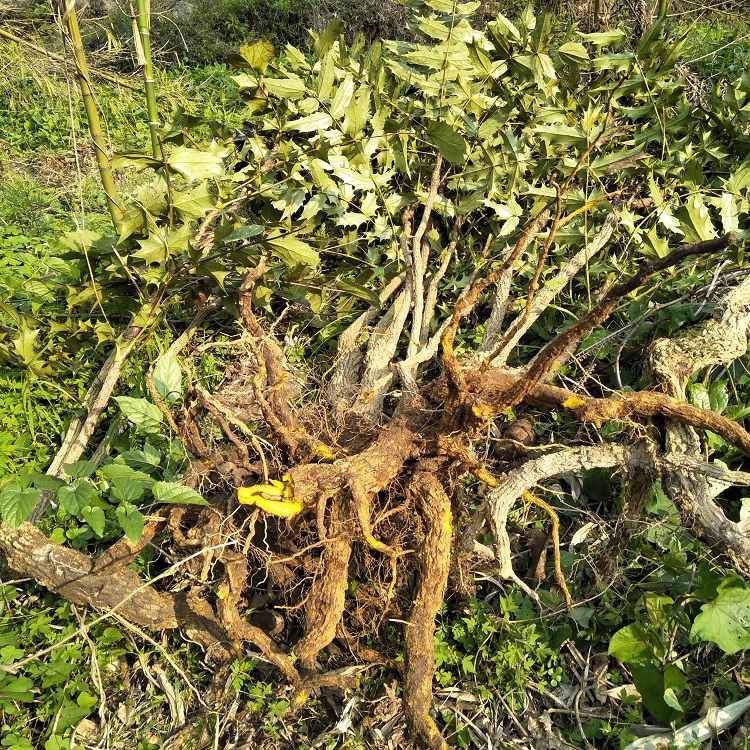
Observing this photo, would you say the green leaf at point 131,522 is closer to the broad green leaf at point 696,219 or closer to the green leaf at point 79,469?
the green leaf at point 79,469

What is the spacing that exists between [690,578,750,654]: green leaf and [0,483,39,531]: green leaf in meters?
1.55

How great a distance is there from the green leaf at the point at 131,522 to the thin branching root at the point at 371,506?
0.14m

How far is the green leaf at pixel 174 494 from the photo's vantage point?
4.81 feet

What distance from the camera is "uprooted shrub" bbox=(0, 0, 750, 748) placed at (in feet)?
5.03

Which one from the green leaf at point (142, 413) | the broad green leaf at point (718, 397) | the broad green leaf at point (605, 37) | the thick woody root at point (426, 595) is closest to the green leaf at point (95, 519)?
the green leaf at point (142, 413)

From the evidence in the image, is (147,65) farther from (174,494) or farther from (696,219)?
(696,219)

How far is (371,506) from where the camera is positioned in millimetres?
1618

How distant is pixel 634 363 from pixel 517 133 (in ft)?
3.00

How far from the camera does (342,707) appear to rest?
160cm

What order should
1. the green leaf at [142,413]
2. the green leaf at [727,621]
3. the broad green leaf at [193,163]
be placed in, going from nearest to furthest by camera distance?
the green leaf at [727,621] < the broad green leaf at [193,163] < the green leaf at [142,413]

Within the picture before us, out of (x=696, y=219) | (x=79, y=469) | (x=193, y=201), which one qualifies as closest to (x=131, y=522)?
(x=79, y=469)

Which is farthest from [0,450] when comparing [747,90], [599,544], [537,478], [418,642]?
[747,90]

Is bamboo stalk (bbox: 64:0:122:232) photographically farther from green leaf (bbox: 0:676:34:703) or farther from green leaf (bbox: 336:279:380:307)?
green leaf (bbox: 0:676:34:703)

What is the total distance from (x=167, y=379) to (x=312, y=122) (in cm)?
90
